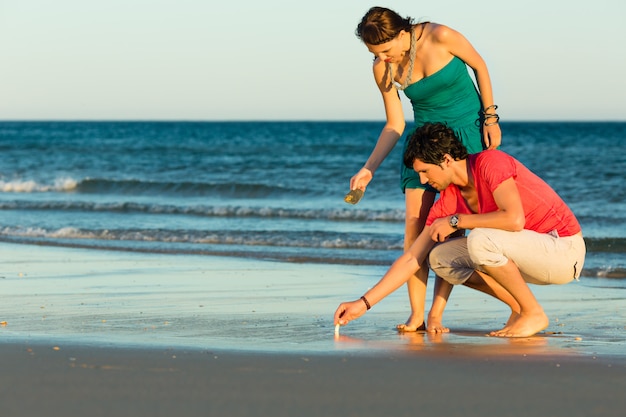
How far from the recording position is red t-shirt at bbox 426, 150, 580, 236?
400cm

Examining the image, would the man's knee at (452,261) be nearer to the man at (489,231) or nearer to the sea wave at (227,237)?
the man at (489,231)

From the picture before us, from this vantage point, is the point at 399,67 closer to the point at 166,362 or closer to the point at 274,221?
the point at 166,362

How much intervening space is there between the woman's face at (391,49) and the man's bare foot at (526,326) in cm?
135

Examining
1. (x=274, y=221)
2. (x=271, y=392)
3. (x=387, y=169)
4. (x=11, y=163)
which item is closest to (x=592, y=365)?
(x=271, y=392)

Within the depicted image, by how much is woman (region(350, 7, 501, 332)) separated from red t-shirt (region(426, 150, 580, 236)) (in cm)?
29

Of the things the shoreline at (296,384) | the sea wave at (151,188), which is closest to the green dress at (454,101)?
the shoreline at (296,384)

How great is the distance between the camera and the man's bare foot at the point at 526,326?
4254 mm

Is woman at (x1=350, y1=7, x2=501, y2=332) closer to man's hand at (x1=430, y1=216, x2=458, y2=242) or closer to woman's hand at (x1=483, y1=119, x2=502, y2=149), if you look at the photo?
woman's hand at (x1=483, y1=119, x2=502, y2=149)

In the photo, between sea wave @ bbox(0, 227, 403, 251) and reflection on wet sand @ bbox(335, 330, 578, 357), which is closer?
reflection on wet sand @ bbox(335, 330, 578, 357)

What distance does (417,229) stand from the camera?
459 centimetres

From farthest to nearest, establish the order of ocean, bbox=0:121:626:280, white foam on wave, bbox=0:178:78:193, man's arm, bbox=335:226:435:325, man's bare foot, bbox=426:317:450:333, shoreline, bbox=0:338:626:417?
white foam on wave, bbox=0:178:78:193 < ocean, bbox=0:121:626:280 < man's bare foot, bbox=426:317:450:333 < man's arm, bbox=335:226:435:325 < shoreline, bbox=0:338:626:417

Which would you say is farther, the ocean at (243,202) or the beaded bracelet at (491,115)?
the ocean at (243,202)

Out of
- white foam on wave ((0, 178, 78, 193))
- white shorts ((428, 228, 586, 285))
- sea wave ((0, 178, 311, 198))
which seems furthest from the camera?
white foam on wave ((0, 178, 78, 193))

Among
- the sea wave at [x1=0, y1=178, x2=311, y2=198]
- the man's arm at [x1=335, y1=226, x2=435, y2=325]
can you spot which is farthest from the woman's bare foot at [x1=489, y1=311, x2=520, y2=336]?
the sea wave at [x1=0, y1=178, x2=311, y2=198]
